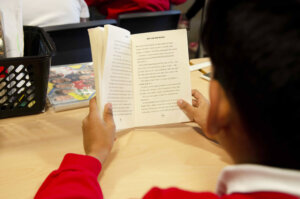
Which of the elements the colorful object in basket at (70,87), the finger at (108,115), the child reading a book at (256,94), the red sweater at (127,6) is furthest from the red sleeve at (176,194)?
the red sweater at (127,6)

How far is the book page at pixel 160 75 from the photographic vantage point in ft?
2.40

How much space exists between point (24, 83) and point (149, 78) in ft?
1.02

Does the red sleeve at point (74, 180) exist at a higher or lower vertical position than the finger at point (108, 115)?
lower

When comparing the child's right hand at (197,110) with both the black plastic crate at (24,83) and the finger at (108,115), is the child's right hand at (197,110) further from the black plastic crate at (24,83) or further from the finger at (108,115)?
the black plastic crate at (24,83)

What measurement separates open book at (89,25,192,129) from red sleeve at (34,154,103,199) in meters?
0.14

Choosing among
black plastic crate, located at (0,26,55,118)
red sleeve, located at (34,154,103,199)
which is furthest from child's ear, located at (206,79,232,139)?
black plastic crate, located at (0,26,55,118)

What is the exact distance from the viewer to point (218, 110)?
0.42 metres

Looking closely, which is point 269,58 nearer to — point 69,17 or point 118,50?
point 118,50

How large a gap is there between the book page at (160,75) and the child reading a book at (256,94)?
0.99ft

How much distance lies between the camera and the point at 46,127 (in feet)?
2.39

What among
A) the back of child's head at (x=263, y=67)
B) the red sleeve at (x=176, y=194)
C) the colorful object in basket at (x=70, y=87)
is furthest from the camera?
the colorful object in basket at (x=70, y=87)

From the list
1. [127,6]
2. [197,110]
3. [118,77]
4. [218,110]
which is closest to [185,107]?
[197,110]

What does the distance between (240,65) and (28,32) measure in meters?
0.72

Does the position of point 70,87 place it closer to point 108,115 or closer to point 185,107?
point 108,115
